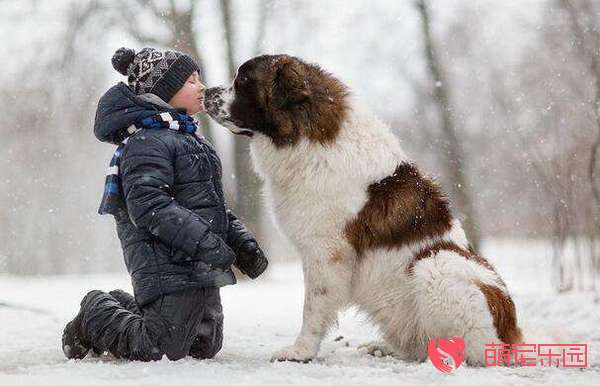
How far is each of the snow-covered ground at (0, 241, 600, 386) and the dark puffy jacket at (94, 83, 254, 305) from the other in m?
0.44

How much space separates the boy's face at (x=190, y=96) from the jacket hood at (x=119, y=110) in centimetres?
28

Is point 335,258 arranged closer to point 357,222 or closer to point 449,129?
point 357,222

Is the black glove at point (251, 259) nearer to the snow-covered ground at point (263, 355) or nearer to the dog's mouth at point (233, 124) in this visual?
the snow-covered ground at point (263, 355)

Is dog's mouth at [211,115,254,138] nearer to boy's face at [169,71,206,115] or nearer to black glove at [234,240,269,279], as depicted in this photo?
boy's face at [169,71,206,115]

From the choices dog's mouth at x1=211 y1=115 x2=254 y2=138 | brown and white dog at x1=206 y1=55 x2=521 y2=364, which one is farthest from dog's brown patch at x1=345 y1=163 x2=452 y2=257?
dog's mouth at x1=211 y1=115 x2=254 y2=138

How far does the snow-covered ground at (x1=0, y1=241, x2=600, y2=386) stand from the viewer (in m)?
2.88

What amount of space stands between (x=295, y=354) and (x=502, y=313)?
3.48 ft

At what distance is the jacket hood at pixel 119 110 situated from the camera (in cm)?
360

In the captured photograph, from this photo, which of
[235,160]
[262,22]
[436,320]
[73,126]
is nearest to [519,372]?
[436,320]

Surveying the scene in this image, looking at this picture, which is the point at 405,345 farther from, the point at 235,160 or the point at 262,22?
the point at 262,22

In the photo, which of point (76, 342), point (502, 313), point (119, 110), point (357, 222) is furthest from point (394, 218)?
point (76, 342)

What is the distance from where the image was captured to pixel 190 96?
3.95m

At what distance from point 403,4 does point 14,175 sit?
11195 millimetres

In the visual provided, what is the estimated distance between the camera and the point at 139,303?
3541mm
